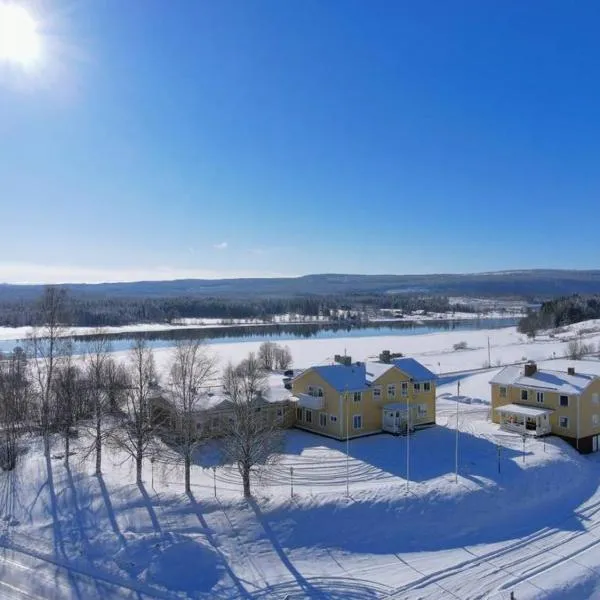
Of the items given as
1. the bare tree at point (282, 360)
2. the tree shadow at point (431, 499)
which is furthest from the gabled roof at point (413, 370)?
the bare tree at point (282, 360)

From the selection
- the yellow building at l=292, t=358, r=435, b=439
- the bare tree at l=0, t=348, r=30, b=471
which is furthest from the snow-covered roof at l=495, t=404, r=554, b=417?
the bare tree at l=0, t=348, r=30, b=471

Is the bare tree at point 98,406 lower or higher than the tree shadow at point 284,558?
higher

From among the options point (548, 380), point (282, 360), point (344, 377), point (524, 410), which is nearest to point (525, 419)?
point (524, 410)

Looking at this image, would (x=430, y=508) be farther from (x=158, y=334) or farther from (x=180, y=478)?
(x=158, y=334)

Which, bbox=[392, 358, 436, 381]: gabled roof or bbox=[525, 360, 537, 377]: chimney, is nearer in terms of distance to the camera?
bbox=[392, 358, 436, 381]: gabled roof

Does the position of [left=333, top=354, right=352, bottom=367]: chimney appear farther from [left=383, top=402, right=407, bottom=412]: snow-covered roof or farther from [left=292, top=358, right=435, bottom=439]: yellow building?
[left=383, top=402, right=407, bottom=412]: snow-covered roof

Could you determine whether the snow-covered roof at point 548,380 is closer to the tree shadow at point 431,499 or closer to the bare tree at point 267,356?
the tree shadow at point 431,499

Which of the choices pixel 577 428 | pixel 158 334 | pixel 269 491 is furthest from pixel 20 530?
pixel 158 334
